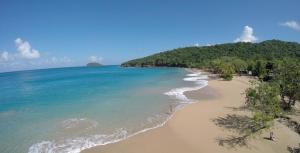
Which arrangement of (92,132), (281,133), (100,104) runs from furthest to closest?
(100,104)
(92,132)
(281,133)

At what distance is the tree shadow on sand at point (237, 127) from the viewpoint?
1241 centimetres

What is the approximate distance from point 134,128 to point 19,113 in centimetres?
1428

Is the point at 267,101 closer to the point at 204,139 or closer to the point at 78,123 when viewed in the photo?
the point at 204,139

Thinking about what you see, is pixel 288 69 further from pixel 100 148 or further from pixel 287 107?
pixel 100 148

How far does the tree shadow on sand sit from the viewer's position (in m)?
12.4

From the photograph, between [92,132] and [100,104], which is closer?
[92,132]

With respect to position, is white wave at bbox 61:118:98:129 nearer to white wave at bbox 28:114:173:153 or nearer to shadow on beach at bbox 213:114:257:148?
white wave at bbox 28:114:173:153

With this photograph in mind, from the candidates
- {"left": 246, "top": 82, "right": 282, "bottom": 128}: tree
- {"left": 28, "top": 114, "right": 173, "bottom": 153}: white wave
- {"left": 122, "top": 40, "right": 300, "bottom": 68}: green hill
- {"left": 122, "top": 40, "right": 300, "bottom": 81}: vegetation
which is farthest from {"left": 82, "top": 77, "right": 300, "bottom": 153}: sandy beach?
{"left": 122, "top": 40, "right": 300, "bottom": 68}: green hill

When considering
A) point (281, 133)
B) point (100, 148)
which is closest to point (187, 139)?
point (100, 148)

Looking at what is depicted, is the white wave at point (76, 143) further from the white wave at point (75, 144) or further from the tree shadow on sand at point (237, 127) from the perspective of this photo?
the tree shadow on sand at point (237, 127)

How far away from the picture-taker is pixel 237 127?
14.8 meters

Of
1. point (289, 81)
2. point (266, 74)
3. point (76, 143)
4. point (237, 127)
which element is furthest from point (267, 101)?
point (266, 74)

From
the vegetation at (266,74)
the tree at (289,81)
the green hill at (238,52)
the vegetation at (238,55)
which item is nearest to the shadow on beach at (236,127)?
the vegetation at (266,74)

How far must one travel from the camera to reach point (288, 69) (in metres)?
18.8
